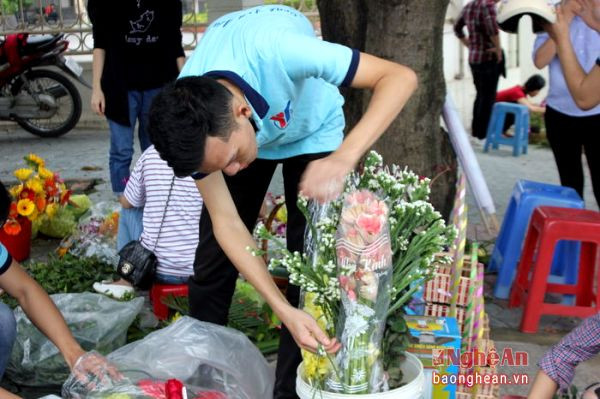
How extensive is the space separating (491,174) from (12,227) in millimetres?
4097

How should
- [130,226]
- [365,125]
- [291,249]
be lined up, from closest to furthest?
[365,125], [291,249], [130,226]

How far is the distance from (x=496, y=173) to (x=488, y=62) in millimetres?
1442

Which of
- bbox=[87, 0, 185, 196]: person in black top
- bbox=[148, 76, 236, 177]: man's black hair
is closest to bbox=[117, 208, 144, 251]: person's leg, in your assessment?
bbox=[87, 0, 185, 196]: person in black top

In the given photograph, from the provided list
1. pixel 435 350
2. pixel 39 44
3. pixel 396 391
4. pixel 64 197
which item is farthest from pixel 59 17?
pixel 396 391

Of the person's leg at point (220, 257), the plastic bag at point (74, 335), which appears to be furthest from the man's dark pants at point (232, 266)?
the plastic bag at point (74, 335)

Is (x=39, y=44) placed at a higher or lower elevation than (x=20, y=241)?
higher

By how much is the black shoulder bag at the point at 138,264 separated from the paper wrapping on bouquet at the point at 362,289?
1.73 meters

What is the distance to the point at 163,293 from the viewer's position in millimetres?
3721

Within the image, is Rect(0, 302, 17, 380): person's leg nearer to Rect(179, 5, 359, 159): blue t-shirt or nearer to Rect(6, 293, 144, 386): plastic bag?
Rect(6, 293, 144, 386): plastic bag

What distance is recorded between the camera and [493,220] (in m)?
4.98

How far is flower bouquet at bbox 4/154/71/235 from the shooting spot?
4.53 metres

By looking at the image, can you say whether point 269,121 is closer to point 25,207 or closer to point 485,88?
point 25,207

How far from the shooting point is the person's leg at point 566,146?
4.42 m

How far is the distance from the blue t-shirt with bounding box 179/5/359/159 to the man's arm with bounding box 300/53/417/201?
58 mm
